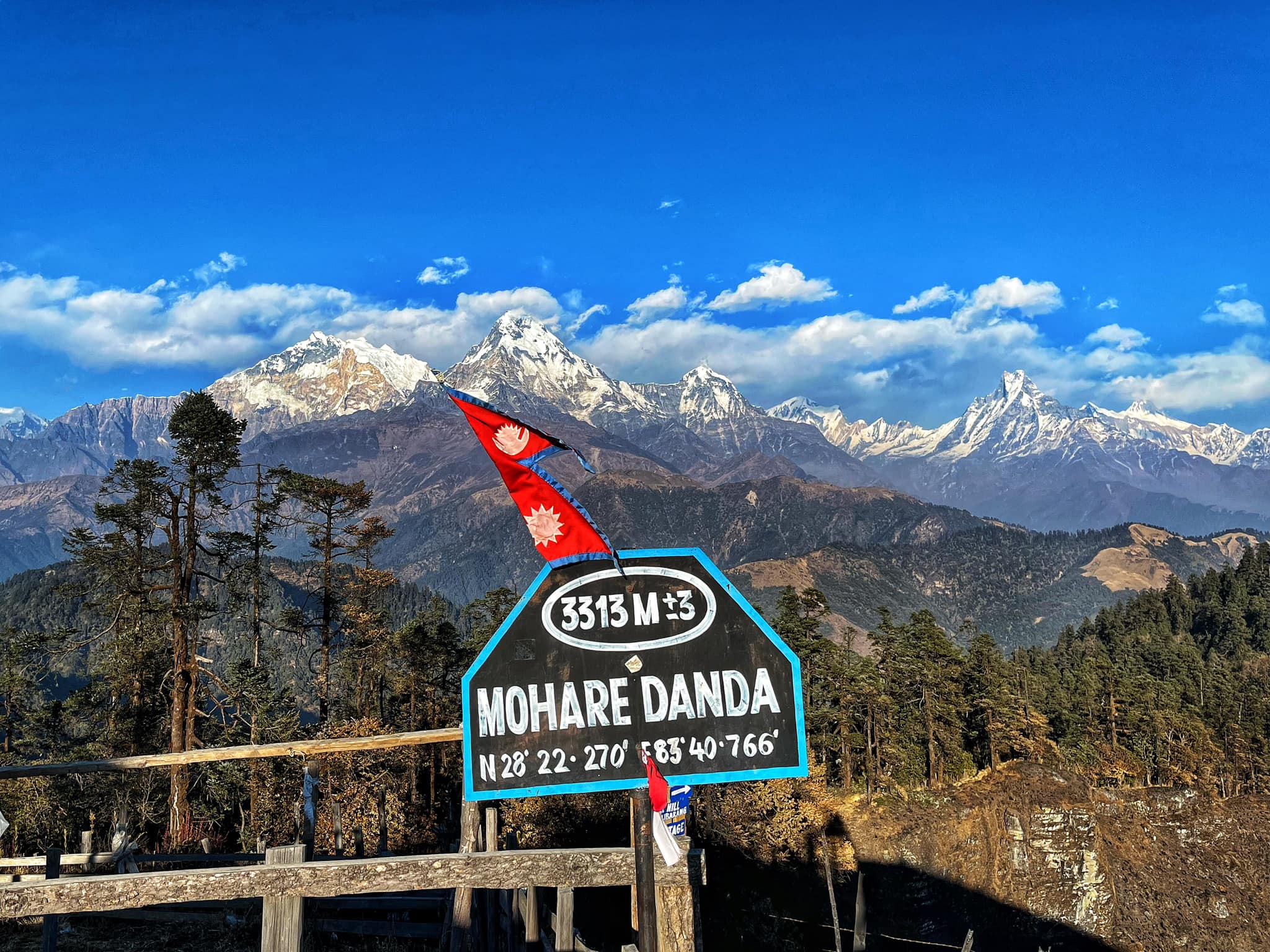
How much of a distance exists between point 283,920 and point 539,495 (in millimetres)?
4272

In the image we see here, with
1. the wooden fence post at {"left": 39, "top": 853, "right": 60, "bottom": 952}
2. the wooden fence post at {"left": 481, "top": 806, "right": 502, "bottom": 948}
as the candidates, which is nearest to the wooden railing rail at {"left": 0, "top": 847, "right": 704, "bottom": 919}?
the wooden fence post at {"left": 39, "top": 853, "right": 60, "bottom": 952}

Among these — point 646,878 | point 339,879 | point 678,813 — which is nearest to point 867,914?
point 678,813

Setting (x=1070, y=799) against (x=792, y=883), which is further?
(x=1070, y=799)

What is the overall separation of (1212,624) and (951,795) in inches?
4616

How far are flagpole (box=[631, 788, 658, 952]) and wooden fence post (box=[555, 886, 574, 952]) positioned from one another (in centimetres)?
319

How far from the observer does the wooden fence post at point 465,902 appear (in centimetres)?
973

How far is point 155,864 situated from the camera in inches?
649

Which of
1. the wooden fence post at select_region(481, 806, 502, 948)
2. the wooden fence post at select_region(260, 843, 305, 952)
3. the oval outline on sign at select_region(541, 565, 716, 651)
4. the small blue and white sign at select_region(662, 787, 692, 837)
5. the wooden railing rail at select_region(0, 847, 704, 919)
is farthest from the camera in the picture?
the wooden fence post at select_region(481, 806, 502, 948)

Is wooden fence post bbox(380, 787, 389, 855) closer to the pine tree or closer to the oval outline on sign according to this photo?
the pine tree

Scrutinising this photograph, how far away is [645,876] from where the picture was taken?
7.06 metres

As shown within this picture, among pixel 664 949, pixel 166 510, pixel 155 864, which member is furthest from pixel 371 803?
pixel 664 949

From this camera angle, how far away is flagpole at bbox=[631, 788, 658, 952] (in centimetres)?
689

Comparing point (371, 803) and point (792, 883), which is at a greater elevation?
point (371, 803)

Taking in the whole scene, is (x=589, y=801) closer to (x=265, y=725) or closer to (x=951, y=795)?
(x=265, y=725)
